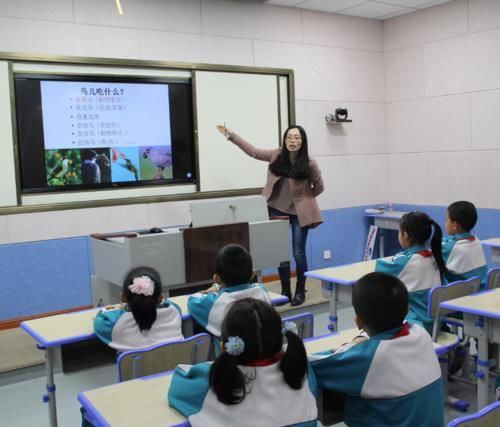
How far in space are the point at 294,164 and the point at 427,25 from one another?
104 inches

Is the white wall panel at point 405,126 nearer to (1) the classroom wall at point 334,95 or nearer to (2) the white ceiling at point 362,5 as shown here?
(1) the classroom wall at point 334,95

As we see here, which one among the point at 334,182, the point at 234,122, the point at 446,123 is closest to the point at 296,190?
the point at 234,122

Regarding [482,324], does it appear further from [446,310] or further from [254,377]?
[254,377]

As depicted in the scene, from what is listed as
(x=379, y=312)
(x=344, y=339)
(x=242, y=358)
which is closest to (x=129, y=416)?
(x=242, y=358)

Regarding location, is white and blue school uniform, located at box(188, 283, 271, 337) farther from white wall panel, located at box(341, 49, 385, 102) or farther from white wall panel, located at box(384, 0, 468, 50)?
white wall panel, located at box(384, 0, 468, 50)

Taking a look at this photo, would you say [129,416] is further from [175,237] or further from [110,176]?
[110,176]

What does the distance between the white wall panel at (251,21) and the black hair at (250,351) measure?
4.60 m

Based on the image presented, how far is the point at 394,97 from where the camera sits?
7035mm

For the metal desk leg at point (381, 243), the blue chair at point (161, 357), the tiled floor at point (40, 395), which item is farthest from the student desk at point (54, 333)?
the metal desk leg at point (381, 243)

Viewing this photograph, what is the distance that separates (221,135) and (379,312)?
166 inches

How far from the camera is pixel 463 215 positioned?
3.58 metres

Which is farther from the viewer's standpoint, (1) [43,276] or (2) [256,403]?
(1) [43,276]

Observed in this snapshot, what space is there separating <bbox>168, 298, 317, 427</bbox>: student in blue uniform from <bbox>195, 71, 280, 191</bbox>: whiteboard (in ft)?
13.8

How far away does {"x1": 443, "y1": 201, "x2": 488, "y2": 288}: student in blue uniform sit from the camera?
137 inches
